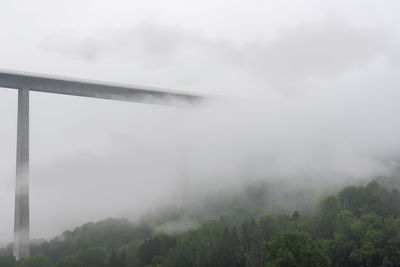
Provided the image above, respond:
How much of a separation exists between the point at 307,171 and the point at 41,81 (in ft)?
189

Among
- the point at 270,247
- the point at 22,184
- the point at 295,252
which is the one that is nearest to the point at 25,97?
the point at 22,184

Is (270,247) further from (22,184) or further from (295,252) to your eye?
(22,184)

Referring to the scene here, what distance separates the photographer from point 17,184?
2263 inches

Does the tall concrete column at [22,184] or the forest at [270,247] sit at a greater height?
the tall concrete column at [22,184]

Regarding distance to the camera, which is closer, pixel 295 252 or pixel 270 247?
pixel 295 252

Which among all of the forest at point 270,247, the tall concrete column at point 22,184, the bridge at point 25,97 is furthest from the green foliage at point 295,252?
the bridge at point 25,97

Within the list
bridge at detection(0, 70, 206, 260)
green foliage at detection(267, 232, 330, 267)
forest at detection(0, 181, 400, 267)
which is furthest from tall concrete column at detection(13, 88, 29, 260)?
green foliage at detection(267, 232, 330, 267)

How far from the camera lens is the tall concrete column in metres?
56.1

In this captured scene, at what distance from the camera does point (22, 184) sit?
57.2 metres

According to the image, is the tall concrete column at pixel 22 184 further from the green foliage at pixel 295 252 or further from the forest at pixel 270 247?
the green foliage at pixel 295 252

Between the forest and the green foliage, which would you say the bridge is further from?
the green foliage

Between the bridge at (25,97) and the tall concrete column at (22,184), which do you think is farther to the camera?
the bridge at (25,97)

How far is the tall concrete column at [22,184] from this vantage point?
56.1 meters

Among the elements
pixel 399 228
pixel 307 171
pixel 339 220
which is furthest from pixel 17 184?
pixel 307 171
